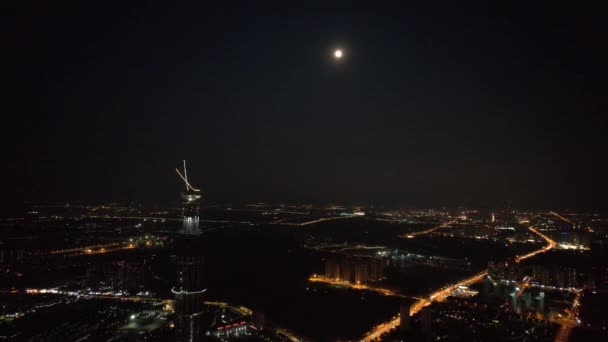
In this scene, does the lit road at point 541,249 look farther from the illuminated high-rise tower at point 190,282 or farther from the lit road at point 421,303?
the illuminated high-rise tower at point 190,282

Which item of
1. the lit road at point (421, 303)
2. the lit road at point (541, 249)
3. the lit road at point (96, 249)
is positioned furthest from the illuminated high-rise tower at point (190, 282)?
the lit road at point (541, 249)

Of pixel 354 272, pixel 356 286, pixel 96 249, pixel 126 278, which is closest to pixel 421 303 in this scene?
pixel 356 286

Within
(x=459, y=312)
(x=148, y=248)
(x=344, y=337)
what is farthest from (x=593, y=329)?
(x=148, y=248)

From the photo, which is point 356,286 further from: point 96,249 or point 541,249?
point 96,249

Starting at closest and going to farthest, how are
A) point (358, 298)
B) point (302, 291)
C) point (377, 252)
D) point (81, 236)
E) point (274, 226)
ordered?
1. point (358, 298)
2. point (302, 291)
3. point (377, 252)
4. point (81, 236)
5. point (274, 226)

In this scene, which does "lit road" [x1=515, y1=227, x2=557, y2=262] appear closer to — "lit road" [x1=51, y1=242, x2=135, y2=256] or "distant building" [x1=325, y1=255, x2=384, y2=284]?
"distant building" [x1=325, y1=255, x2=384, y2=284]

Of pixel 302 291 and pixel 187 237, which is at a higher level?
pixel 187 237

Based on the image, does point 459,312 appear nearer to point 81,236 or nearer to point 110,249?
point 110,249

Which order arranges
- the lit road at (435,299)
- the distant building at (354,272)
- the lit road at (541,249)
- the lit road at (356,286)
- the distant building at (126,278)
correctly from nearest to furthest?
the lit road at (435,299)
the lit road at (356,286)
the distant building at (126,278)
the distant building at (354,272)
the lit road at (541,249)
